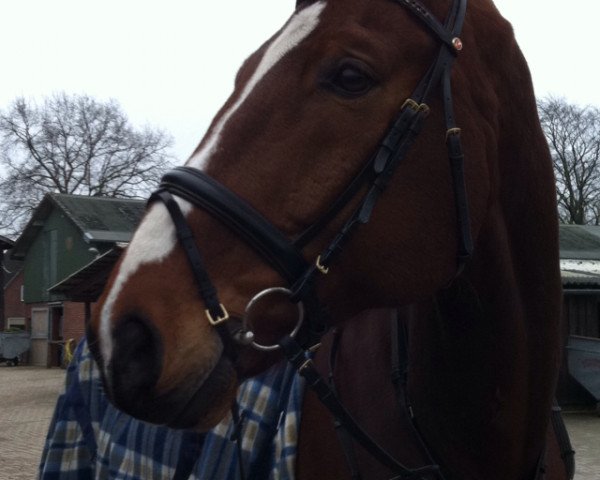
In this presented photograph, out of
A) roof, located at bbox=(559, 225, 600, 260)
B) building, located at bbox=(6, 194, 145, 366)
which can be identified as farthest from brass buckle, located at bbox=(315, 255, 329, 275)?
building, located at bbox=(6, 194, 145, 366)

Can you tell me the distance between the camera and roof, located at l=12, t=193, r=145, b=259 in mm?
30969

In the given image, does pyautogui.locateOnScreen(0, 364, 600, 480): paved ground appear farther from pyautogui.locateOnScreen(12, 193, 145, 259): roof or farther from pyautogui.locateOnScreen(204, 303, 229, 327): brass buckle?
pyautogui.locateOnScreen(12, 193, 145, 259): roof

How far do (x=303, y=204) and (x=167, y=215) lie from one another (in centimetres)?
31

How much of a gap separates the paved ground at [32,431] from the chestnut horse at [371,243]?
715cm

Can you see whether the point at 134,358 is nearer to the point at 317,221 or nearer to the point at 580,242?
the point at 317,221

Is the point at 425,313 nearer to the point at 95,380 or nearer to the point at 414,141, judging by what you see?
the point at 414,141

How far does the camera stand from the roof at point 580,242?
22642 mm

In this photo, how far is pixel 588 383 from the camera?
13617mm

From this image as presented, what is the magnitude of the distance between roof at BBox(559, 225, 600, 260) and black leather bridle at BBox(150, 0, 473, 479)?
67.7 ft

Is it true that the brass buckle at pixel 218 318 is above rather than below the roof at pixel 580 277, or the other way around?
above

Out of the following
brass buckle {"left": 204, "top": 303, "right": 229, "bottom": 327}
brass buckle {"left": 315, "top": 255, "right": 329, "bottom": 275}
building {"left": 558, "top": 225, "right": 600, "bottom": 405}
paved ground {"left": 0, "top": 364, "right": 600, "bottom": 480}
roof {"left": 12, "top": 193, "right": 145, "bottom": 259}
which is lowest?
paved ground {"left": 0, "top": 364, "right": 600, "bottom": 480}

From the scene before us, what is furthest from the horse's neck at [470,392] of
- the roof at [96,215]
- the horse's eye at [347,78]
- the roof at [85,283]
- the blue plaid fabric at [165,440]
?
the roof at [96,215]

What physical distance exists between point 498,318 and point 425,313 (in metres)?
0.21

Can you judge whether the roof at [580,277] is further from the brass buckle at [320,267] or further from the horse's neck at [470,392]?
the brass buckle at [320,267]
